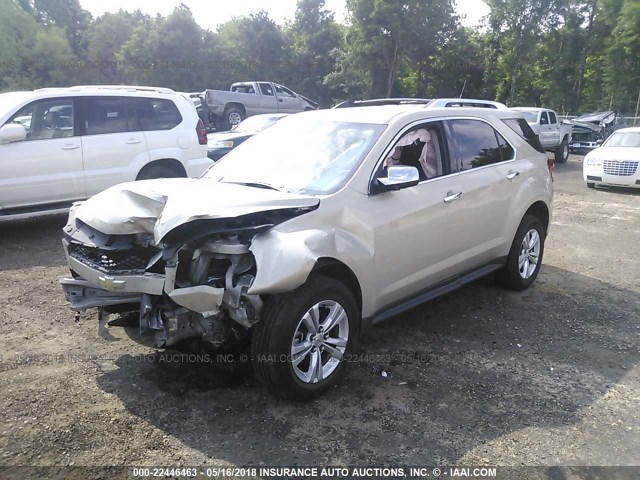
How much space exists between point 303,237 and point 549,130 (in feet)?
56.4

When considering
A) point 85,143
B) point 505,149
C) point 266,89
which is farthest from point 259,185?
point 266,89

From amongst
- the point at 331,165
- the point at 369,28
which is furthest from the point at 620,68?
the point at 331,165

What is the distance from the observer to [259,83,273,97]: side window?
2128 centimetres

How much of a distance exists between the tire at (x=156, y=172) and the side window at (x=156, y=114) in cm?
57

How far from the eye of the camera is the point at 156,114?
25.9 ft

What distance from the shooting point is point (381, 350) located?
13.4 ft

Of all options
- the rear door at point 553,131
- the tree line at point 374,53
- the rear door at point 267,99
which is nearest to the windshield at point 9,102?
the rear door at point 267,99

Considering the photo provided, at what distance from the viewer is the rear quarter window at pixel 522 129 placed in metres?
5.29

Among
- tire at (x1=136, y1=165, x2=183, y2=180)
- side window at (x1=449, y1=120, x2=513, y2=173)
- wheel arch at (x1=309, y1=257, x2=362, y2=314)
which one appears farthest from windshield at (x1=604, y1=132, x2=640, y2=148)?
wheel arch at (x1=309, y1=257, x2=362, y2=314)

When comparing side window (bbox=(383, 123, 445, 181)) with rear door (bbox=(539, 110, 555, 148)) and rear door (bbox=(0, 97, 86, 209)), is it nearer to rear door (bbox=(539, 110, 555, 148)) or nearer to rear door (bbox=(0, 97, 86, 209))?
rear door (bbox=(0, 97, 86, 209))

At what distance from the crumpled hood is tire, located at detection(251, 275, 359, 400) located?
570 millimetres

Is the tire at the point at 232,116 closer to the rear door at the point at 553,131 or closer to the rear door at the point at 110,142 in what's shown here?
the rear door at the point at 553,131

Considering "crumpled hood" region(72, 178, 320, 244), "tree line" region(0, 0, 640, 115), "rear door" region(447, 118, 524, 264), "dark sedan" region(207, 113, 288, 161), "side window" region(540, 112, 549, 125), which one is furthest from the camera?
"tree line" region(0, 0, 640, 115)

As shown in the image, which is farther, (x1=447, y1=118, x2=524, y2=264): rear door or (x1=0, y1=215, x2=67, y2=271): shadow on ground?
(x1=0, y1=215, x2=67, y2=271): shadow on ground
